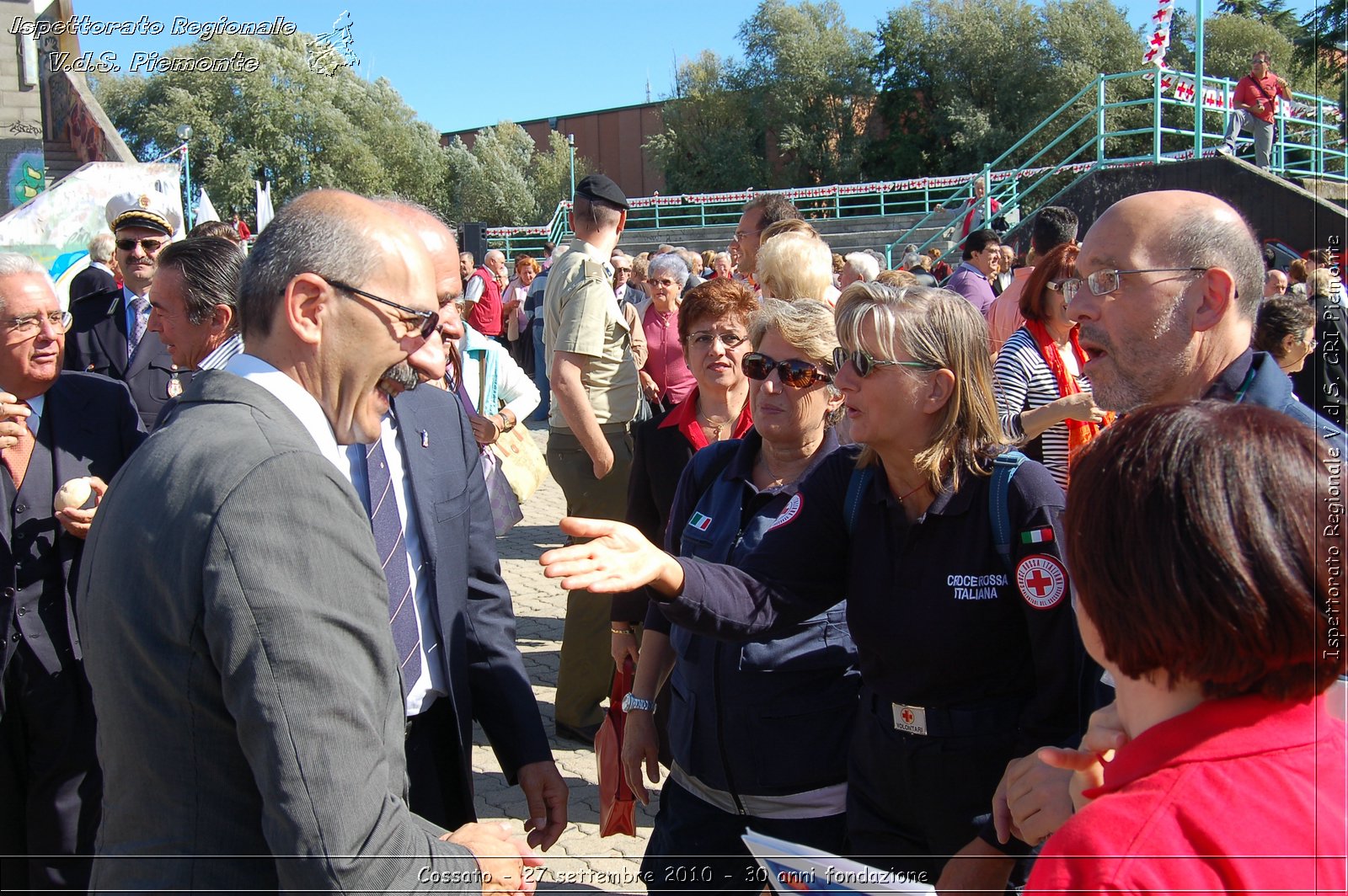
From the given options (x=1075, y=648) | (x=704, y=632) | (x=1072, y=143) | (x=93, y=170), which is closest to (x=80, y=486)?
(x=704, y=632)

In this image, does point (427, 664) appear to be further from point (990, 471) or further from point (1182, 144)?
point (1182, 144)

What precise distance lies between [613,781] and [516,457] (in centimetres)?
221

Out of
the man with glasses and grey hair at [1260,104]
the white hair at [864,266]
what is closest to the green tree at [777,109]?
the man with glasses and grey hair at [1260,104]

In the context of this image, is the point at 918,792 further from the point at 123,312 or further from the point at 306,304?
the point at 123,312

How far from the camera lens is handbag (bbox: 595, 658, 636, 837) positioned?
2838 mm

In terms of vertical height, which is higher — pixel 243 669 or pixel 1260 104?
pixel 1260 104

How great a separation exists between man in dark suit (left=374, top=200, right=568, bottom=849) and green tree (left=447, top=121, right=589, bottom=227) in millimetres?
39451

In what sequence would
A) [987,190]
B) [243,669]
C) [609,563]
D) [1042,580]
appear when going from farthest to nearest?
1. [987,190]
2. [1042,580]
3. [609,563]
4. [243,669]

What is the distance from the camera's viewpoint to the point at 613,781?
9.46ft

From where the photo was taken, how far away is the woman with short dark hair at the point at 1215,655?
1.03 metres

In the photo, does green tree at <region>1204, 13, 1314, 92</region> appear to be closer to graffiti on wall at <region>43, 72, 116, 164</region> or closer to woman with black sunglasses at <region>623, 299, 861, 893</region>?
graffiti on wall at <region>43, 72, 116, 164</region>

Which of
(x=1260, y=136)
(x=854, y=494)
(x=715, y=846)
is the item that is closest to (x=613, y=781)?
(x=715, y=846)

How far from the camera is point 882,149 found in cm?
3778

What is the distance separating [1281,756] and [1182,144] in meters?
33.6
